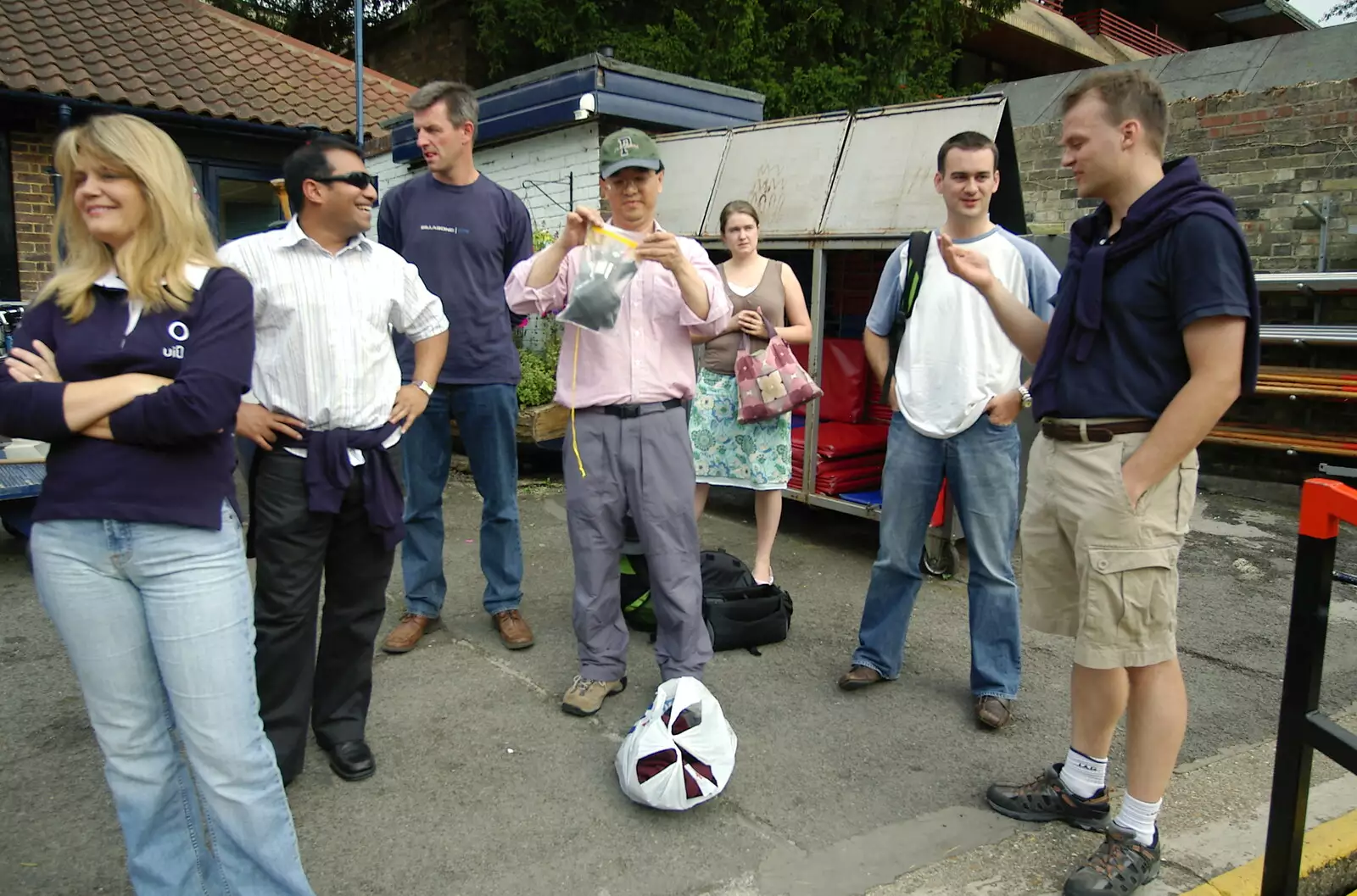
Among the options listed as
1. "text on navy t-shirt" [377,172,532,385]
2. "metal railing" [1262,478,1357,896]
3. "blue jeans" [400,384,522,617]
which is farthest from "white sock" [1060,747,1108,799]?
"text on navy t-shirt" [377,172,532,385]

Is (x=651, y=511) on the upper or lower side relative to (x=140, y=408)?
lower

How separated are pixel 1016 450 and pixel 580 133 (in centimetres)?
528

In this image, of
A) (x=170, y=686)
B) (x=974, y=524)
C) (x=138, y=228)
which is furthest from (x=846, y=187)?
(x=170, y=686)

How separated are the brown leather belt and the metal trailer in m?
2.56

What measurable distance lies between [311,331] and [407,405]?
391mm

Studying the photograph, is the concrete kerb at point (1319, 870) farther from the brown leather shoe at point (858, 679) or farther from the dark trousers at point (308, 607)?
the dark trousers at point (308, 607)

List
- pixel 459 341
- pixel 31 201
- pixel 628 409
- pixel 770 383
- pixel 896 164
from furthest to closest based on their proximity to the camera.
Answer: pixel 31 201 < pixel 896 164 < pixel 770 383 < pixel 459 341 < pixel 628 409

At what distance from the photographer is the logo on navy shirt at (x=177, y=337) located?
81.4 inches

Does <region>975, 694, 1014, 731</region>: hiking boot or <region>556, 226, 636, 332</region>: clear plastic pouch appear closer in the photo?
<region>556, 226, 636, 332</region>: clear plastic pouch

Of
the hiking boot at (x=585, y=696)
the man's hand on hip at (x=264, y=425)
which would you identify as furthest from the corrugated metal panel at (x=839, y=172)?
the man's hand on hip at (x=264, y=425)

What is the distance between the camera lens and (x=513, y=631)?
416 centimetres

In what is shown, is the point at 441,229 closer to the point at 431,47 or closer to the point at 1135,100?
the point at 1135,100

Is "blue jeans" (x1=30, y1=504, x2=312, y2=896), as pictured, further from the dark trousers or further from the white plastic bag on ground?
the white plastic bag on ground

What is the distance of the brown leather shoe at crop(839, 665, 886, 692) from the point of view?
3.78 metres
